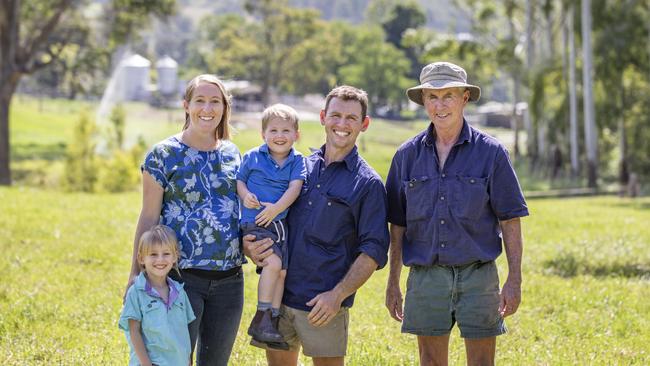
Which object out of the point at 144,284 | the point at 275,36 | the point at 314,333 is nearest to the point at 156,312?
the point at 144,284

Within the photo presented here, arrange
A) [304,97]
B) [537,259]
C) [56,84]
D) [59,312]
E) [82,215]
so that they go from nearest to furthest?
[59,312]
[537,259]
[82,215]
[304,97]
[56,84]

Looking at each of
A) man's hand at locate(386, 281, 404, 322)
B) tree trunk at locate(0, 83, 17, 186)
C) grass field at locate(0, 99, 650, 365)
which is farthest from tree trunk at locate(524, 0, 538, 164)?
man's hand at locate(386, 281, 404, 322)

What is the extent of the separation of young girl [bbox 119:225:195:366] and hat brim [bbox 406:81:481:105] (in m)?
1.73

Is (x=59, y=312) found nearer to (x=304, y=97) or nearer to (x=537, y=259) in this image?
(x=537, y=259)

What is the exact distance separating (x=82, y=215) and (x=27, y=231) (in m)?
2.76

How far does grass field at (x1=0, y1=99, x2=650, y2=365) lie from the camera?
8500 mm

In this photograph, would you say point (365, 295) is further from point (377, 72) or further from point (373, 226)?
point (377, 72)

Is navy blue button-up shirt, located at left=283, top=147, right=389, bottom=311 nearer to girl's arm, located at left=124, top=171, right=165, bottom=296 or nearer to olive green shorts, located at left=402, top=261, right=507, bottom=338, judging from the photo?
olive green shorts, located at left=402, top=261, right=507, bottom=338

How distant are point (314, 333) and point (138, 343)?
1.02 meters

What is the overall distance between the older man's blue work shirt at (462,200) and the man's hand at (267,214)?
84 cm

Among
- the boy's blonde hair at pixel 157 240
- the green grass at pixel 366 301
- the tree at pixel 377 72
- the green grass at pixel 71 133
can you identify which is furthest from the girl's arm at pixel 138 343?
the tree at pixel 377 72

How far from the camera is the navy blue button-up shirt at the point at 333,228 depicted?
5.77 metres

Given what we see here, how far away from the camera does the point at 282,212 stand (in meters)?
5.81

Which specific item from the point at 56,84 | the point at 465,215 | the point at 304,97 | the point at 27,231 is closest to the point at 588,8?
the point at 27,231
